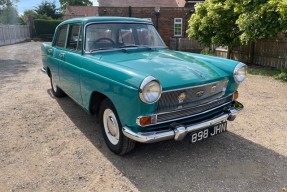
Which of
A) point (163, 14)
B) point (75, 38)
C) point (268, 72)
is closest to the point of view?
point (75, 38)

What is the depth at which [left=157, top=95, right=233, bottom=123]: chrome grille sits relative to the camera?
2.91m

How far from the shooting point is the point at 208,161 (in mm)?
3311

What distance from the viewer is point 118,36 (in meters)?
4.09

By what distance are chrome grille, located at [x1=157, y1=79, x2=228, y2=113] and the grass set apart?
5381 mm

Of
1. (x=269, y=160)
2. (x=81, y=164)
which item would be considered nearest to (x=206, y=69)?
(x=269, y=160)

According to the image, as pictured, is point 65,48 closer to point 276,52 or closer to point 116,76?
point 116,76

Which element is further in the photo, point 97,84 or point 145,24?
point 145,24

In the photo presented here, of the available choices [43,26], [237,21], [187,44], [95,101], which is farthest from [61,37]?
[43,26]

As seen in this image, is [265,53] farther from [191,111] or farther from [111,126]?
[111,126]

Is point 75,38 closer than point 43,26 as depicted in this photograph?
Yes

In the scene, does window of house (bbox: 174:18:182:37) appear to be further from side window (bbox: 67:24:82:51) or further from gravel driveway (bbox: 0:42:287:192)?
side window (bbox: 67:24:82:51)

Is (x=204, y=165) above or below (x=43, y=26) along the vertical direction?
below

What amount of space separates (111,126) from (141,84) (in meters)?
1.05

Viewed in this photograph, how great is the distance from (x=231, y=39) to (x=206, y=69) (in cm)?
764
